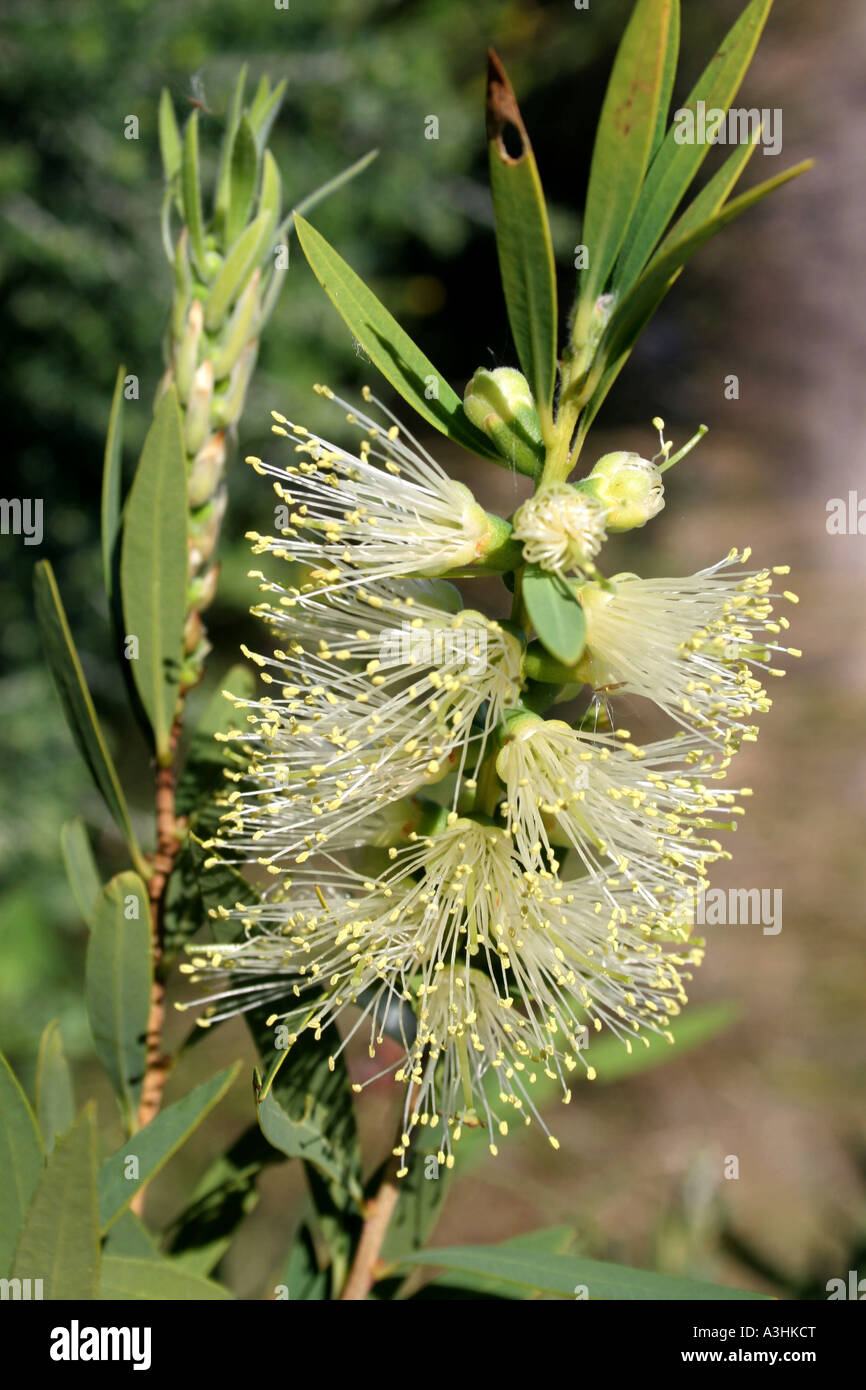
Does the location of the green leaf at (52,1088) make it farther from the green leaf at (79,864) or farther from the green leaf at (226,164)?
the green leaf at (226,164)

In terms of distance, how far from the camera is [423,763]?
79 centimetres

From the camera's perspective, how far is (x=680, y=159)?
696 mm

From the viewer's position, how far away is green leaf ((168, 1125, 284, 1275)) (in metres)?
0.95

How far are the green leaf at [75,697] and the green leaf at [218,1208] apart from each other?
0.30m

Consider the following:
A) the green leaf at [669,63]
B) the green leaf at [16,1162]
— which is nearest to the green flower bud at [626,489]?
the green leaf at [669,63]

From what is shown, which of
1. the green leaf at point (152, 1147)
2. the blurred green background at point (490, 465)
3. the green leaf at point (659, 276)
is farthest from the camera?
the blurred green background at point (490, 465)

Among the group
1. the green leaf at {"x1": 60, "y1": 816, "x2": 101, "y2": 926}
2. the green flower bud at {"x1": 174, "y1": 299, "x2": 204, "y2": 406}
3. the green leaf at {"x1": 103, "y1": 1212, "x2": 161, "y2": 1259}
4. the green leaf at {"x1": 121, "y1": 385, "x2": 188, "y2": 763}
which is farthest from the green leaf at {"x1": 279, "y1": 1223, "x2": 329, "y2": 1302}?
the green flower bud at {"x1": 174, "y1": 299, "x2": 204, "y2": 406}

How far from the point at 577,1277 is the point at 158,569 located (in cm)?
70

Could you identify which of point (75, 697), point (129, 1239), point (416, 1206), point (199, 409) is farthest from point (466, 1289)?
point (199, 409)

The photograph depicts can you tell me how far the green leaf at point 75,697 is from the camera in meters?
0.87

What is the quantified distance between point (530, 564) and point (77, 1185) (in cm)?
54

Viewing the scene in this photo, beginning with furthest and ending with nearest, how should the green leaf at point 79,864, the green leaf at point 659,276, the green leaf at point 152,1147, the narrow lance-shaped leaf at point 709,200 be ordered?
the green leaf at point 79,864
the green leaf at point 152,1147
the narrow lance-shaped leaf at point 709,200
the green leaf at point 659,276

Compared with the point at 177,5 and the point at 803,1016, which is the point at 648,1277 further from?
the point at 803,1016

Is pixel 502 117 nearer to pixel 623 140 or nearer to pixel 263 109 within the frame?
pixel 623 140
